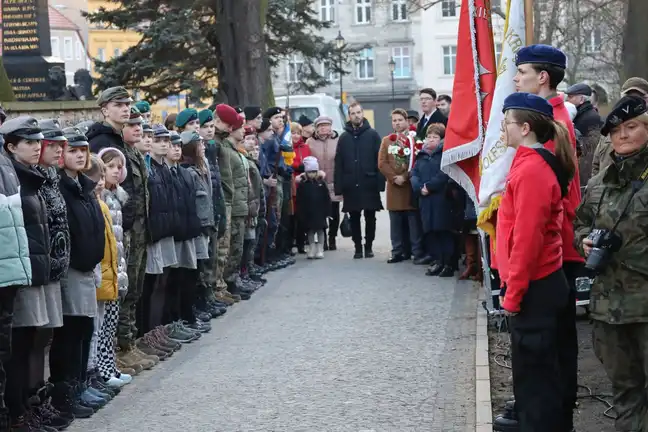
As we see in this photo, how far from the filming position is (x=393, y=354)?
11.0m

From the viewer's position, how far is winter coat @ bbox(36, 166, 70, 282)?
8.30 m

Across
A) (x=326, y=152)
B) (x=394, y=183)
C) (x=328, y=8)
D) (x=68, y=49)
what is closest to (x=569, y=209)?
(x=394, y=183)

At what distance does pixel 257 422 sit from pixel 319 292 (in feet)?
21.8

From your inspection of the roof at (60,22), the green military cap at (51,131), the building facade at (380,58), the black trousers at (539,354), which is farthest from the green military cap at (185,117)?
the roof at (60,22)

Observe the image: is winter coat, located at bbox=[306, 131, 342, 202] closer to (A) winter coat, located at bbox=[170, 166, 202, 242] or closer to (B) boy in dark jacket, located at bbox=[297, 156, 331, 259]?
(B) boy in dark jacket, located at bbox=[297, 156, 331, 259]

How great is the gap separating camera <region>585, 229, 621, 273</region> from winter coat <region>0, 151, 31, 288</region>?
132 inches

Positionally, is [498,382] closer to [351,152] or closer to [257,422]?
[257,422]

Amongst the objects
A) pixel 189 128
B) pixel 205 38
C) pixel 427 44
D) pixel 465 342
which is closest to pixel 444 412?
pixel 465 342

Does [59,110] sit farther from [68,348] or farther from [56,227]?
[56,227]

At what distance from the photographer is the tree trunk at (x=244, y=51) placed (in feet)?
81.4

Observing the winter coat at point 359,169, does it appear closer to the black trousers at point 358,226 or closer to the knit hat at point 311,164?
the black trousers at point 358,226

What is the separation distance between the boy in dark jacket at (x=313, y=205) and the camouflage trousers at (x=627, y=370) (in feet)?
39.1

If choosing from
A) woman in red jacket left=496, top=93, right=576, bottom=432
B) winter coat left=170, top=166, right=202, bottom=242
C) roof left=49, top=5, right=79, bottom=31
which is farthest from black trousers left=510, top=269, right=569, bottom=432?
roof left=49, top=5, right=79, bottom=31

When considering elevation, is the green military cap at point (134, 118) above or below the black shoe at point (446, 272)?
above
